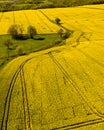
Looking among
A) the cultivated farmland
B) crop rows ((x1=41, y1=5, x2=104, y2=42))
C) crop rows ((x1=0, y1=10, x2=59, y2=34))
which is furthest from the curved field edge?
crop rows ((x1=0, y1=10, x2=59, y2=34))

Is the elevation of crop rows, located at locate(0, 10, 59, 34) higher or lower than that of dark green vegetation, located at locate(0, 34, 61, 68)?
lower

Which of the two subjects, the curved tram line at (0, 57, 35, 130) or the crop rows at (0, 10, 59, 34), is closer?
the curved tram line at (0, 57, 35, 130)

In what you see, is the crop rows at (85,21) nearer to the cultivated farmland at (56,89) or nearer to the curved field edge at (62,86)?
the cultivated farmland at (56,89)

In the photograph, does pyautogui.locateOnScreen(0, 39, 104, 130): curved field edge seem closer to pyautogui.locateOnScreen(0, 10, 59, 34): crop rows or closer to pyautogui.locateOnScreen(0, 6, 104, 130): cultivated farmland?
pyautogui.locateOnScreen(0, 6, 104, 130): cultivated farmland

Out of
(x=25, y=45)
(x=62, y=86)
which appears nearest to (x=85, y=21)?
(x=25, y=45)

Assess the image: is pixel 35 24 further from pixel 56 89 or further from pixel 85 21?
pixel 56 89

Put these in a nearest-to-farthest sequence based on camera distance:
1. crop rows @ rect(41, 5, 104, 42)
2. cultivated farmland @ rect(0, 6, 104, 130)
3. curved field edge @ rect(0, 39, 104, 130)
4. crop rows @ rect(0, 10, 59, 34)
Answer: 1. cultivated farmland @ rect(0, 6, 104, 130)
2. curved field edge @ rect(0, 39, 104, 130)
3. crop rows @ rect(41, 5, 104, 42)
4. crop rows @ rect(0, 10, 59, 34)
